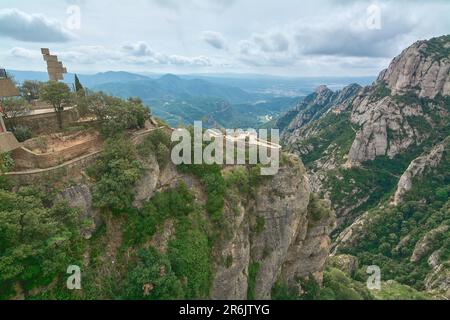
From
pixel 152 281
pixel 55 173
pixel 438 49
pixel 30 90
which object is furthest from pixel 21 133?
pixel 438 49

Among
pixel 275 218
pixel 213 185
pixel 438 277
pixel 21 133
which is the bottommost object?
pixel 438 277

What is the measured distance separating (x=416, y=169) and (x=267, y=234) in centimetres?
8436

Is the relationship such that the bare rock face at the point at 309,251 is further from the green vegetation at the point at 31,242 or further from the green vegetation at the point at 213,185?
the green vegetation at the point at 31,242

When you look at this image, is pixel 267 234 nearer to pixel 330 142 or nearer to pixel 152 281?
pixel 152 281

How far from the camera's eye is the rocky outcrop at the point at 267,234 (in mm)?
32406

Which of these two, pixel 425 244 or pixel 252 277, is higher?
pixel 252 277

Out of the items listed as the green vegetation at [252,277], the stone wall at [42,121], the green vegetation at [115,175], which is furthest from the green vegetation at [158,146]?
the green vegetation at [252,277]

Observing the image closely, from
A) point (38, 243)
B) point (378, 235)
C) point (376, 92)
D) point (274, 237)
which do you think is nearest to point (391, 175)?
point (378, 235)

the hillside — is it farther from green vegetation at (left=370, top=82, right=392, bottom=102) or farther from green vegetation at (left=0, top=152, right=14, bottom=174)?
green vegetation at (left=0, top=152, right=14, bottom=174)

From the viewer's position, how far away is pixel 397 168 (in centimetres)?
12062

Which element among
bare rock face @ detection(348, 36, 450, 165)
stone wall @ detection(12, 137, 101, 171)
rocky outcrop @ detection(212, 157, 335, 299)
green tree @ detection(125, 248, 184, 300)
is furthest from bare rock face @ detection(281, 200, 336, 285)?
bare rock face @ detection(348, 36, 450, 165)

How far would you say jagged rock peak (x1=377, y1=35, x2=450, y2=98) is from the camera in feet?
435

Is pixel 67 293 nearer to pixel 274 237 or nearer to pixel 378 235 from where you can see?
pixel 274 237

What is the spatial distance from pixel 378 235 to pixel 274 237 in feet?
215
